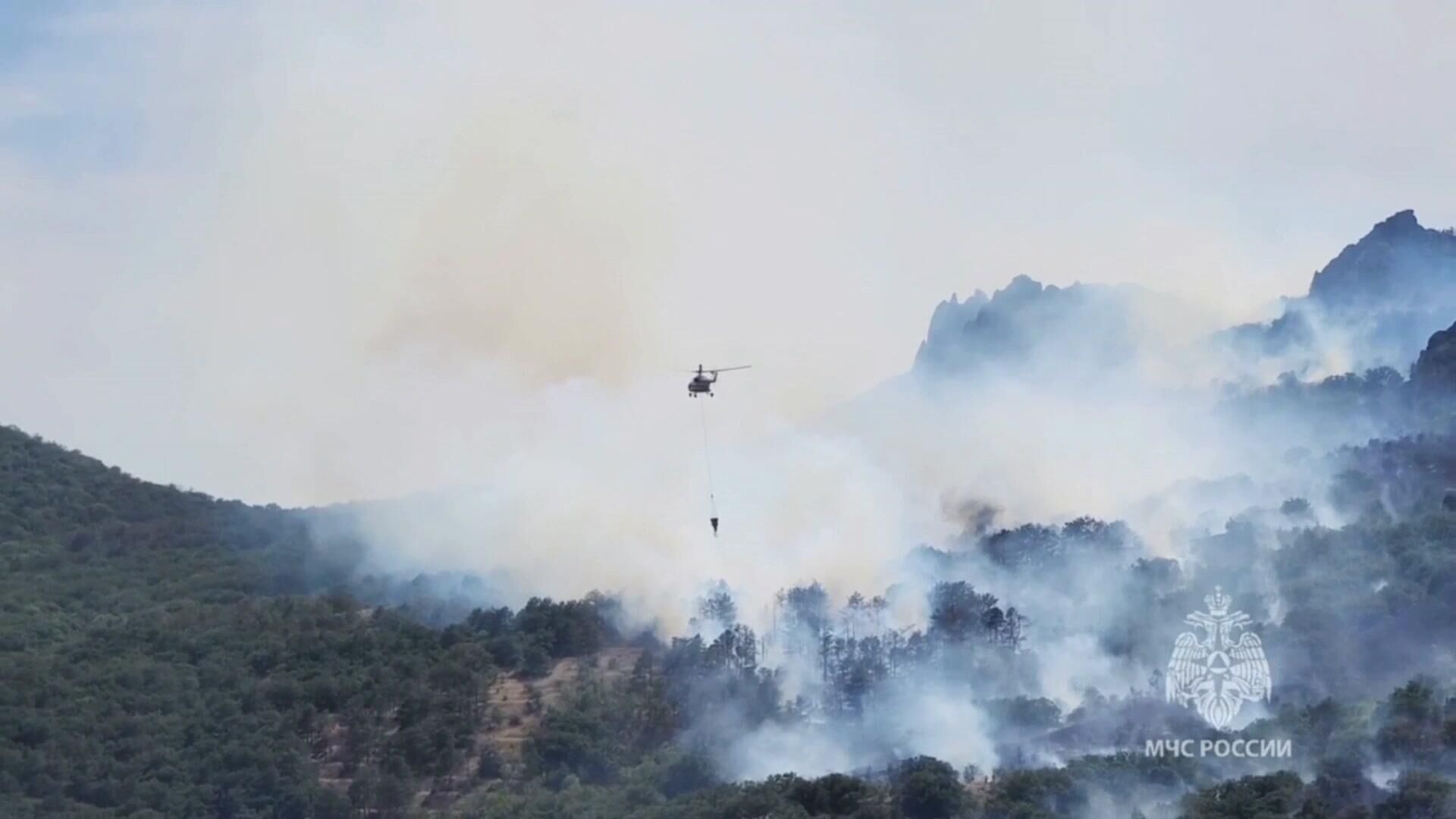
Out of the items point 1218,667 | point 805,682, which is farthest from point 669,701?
point 1218,667

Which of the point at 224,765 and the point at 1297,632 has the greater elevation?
the point at 1297,632

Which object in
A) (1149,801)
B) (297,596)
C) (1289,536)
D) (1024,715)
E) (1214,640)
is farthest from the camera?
(297,596)

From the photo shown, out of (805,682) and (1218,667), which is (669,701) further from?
(1218,667)

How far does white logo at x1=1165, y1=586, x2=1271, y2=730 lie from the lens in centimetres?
11069

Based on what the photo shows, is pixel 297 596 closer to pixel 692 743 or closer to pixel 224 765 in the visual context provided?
pixel 224 765

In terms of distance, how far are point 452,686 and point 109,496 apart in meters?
67.7

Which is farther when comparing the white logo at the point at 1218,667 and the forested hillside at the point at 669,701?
the white logo at the point at 1218,667

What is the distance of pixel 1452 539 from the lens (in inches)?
5022

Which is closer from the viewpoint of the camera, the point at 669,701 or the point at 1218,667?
the point at 1218,667

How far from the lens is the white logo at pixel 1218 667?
11069 centimetres

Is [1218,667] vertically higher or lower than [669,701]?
higher

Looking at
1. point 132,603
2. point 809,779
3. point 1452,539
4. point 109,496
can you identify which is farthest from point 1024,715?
point 109,496

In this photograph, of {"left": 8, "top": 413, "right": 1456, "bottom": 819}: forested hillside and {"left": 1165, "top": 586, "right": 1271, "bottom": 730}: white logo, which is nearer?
{"left": 8, "top": 413, "right": 1456, "bottom": 819}: forested hillside

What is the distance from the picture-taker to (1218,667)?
116188 mm
